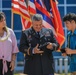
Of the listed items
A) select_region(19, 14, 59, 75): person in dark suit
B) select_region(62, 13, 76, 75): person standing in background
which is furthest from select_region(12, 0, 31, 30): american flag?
select_region(62, 13, 76, 75): person standing in background

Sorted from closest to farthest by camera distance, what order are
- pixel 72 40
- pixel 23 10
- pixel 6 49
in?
pixel 72 40 → pixel 6 49 → pixel 23 10

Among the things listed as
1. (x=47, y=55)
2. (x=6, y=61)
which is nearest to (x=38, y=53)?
(x=47, y=55)

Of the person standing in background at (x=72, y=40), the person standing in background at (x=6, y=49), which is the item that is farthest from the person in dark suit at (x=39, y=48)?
the person standing in background at (x=72, y=40)

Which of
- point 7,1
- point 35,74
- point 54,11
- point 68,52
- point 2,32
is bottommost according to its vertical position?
point 35,74

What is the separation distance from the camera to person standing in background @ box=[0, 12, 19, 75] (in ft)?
16.9

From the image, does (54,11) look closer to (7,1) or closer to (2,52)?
(2,52)

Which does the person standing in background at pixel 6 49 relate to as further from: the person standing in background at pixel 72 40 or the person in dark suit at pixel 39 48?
the person standing in background at pixel 72 40

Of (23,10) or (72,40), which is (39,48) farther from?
(23,10)

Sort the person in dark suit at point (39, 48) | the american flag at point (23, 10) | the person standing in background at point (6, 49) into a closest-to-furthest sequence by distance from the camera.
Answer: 1. the person standing in background at point (6, 49)
2. the person in dark suit at point (39, 48)
3. the american flag at point (23, 10)

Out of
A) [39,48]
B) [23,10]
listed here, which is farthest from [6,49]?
[23,10]

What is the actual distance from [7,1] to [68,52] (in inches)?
389

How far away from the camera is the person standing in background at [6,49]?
514 centimetres

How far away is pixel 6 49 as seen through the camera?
203 inches

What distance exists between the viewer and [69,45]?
4.95 meters
